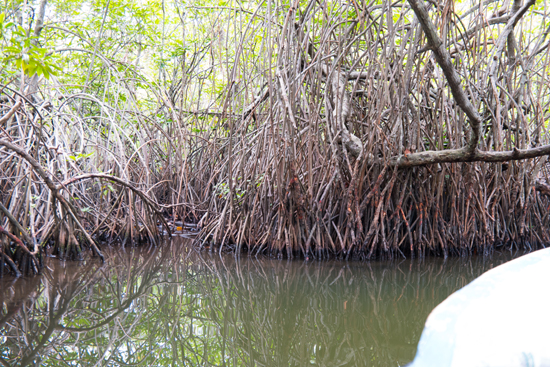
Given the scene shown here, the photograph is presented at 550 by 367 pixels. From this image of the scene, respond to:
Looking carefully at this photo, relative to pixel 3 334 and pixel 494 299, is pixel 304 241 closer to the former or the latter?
pixel 3 334

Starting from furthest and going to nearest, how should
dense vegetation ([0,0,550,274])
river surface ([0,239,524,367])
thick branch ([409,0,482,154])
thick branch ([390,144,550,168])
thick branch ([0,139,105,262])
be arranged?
1. dense vegetation ([0,0,550,274])
2. thick branch ([390,144,550,168])
3. thick branch ([0,139,105,262])
4. thick branch ([409,0,482,154])
5. river surface ([0,239,524,367])

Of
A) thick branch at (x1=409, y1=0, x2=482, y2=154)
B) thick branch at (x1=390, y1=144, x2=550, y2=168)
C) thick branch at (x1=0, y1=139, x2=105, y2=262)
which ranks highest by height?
thick branch at (x1=409, y1=0, x2=482, y2=154)

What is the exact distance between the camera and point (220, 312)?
172cm

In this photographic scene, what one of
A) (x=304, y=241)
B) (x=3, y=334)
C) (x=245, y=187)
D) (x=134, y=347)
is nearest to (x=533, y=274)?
(x=134, y=347)

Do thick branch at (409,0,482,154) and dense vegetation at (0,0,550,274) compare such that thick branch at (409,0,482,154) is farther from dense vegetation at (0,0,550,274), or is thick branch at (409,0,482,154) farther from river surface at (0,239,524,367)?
river surface at (0,239,524,367)

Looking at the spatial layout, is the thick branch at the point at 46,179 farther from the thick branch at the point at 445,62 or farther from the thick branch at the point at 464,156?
the thick branch at the point at 464,156

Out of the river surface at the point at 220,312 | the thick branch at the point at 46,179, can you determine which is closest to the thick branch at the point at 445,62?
the river surface at the point at 220,312

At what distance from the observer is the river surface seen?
1.28 m

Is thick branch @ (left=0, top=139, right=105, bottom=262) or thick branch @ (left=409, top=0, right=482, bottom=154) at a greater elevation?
thick branch @ (left=409, top=0, right=482, bottom=154)

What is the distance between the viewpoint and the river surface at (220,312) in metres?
1.28

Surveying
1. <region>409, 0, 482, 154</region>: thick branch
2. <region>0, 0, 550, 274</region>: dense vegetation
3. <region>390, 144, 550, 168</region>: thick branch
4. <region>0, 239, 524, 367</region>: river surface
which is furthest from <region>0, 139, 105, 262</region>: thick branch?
<region>390, 144, 550, 168</region>: thick branch

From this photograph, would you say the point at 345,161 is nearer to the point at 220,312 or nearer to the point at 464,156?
the point at 464,156

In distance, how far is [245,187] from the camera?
3.28m

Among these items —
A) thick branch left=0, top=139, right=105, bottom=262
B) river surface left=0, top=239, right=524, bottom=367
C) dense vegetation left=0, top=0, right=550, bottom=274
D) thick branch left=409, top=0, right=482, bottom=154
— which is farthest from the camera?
dense vegetation left=0, top=0, right=550, bottom=274
